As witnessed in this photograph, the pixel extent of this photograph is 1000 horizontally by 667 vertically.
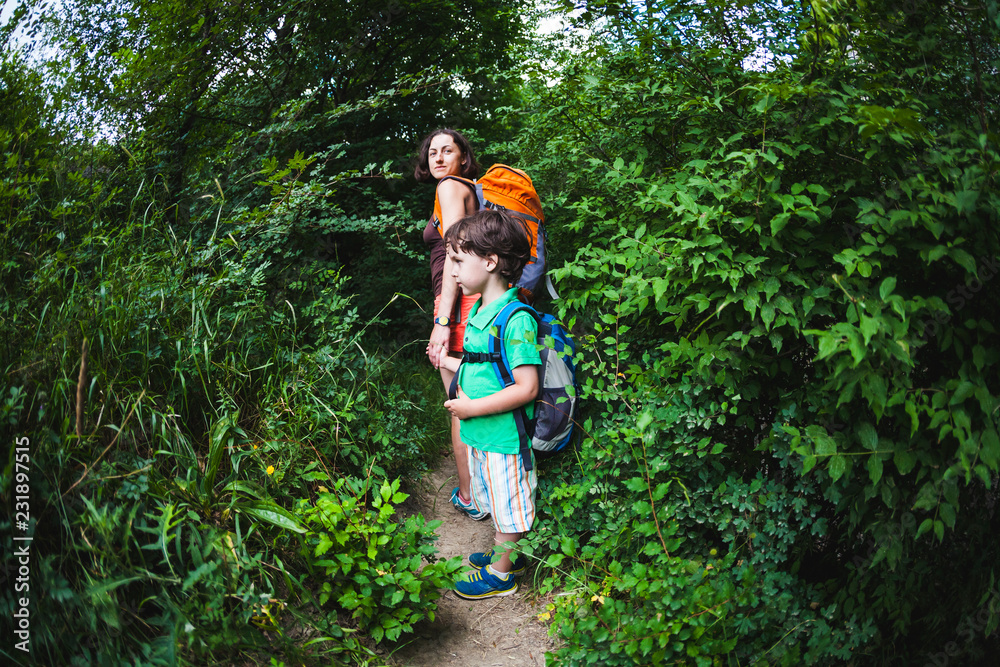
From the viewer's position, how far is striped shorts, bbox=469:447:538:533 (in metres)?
2.71

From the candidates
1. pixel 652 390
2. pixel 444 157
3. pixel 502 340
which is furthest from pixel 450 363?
pixel 444 157

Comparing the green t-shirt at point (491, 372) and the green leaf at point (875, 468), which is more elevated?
the green t-shirt at point (491, 372)

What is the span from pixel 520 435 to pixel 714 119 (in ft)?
5.15

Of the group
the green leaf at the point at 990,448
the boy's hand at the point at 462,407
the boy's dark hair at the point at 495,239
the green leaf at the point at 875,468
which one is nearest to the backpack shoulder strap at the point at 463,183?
the boy's dark hair at the point at 495,239

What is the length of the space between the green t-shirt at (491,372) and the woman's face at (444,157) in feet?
3.35

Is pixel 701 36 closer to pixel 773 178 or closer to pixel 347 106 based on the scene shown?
pixel 773 178

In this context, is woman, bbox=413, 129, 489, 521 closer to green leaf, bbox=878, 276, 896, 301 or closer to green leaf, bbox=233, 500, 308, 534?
green leaf, bbox=233, 500, 308, 534

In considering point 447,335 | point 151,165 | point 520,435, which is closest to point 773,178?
point 520,435

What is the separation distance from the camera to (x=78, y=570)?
1.99 meters

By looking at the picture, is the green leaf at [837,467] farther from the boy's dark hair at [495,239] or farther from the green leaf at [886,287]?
the boy's dark hair at [495,239]

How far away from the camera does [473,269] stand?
2727mm

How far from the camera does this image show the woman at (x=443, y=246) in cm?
315

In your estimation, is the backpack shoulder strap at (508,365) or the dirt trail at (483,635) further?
the backpack shoulder strap at (508,365)

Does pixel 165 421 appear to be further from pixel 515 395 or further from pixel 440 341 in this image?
pixel 515 395
